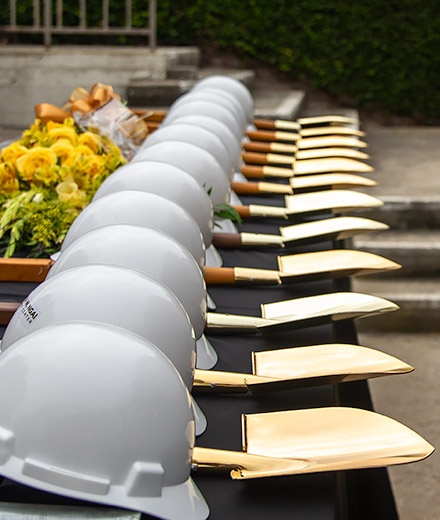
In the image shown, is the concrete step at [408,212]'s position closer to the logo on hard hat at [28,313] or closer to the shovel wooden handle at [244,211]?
the shovel wooden handle at [244,211]

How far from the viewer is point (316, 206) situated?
191 cm

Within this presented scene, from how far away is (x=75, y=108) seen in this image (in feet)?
6.75

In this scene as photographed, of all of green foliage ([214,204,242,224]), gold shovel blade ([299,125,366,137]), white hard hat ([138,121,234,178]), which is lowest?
gold shovel blade ([299,125,366,137])

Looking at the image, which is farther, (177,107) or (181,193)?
(177,107)

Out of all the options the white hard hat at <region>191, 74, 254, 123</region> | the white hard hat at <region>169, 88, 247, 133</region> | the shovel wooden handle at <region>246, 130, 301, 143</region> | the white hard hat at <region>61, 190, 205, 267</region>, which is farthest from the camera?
the shovel wooden handle at <region>246, 130, 301, 143</region>

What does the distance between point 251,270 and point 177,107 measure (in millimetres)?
762

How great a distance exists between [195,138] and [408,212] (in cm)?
177

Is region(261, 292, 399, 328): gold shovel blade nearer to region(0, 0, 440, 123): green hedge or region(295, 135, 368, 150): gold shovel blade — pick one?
region(295, 135, 368, 150): gold shovel blade

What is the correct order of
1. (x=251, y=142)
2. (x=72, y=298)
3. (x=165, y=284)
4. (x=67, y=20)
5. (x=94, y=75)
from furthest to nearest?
1. (x=67, y=20)
2. (x=94, y=75)
3. (x=251, y=142)
4. (x=165, y=284)
5. (x=72, y=298)

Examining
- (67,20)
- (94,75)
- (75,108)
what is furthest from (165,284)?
(67,20)

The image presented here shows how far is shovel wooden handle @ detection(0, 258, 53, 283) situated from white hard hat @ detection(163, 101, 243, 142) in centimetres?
69

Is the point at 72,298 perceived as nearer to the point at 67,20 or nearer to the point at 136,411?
the point at 136,411

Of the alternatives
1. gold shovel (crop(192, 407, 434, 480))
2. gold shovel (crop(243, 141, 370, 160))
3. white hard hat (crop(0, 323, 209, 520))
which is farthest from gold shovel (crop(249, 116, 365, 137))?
white hard hat (crop(0, 323, 209, 520))

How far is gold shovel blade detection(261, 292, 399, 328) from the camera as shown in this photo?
1265 mm
